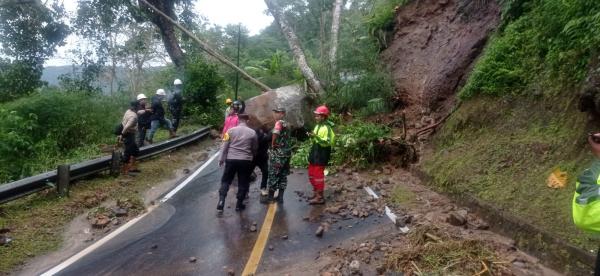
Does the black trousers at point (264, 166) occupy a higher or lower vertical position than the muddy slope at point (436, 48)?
lower

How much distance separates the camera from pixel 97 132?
1585 cm

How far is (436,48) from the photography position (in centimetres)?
1487

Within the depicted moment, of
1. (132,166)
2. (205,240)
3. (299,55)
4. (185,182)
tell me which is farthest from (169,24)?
(205,240)

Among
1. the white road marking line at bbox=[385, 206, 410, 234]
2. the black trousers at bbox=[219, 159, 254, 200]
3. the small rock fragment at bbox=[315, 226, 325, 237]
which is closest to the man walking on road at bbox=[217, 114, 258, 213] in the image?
the black trousers at bbox=[219, 159, 254, 200]

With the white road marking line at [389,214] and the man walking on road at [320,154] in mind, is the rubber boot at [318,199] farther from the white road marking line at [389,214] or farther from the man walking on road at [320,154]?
the white road marking line at [389,214]

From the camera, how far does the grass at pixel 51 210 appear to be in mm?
6941

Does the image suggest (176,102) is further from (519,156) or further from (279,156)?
(519,156)

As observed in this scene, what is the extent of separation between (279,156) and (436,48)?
7.60 metres

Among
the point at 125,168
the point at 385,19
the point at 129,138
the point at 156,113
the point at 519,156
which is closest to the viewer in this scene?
the point at 519,156

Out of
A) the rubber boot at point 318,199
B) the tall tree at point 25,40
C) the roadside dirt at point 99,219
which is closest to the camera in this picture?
the roadside dirt at point 99,219

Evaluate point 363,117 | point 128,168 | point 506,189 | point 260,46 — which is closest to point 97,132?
point 128,168

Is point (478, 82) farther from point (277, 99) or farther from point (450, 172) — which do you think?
point (277, 99)

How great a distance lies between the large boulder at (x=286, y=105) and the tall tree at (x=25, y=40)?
975cm

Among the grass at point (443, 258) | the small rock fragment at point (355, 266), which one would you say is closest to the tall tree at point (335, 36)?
the small rock fragment at point (355, 266)
